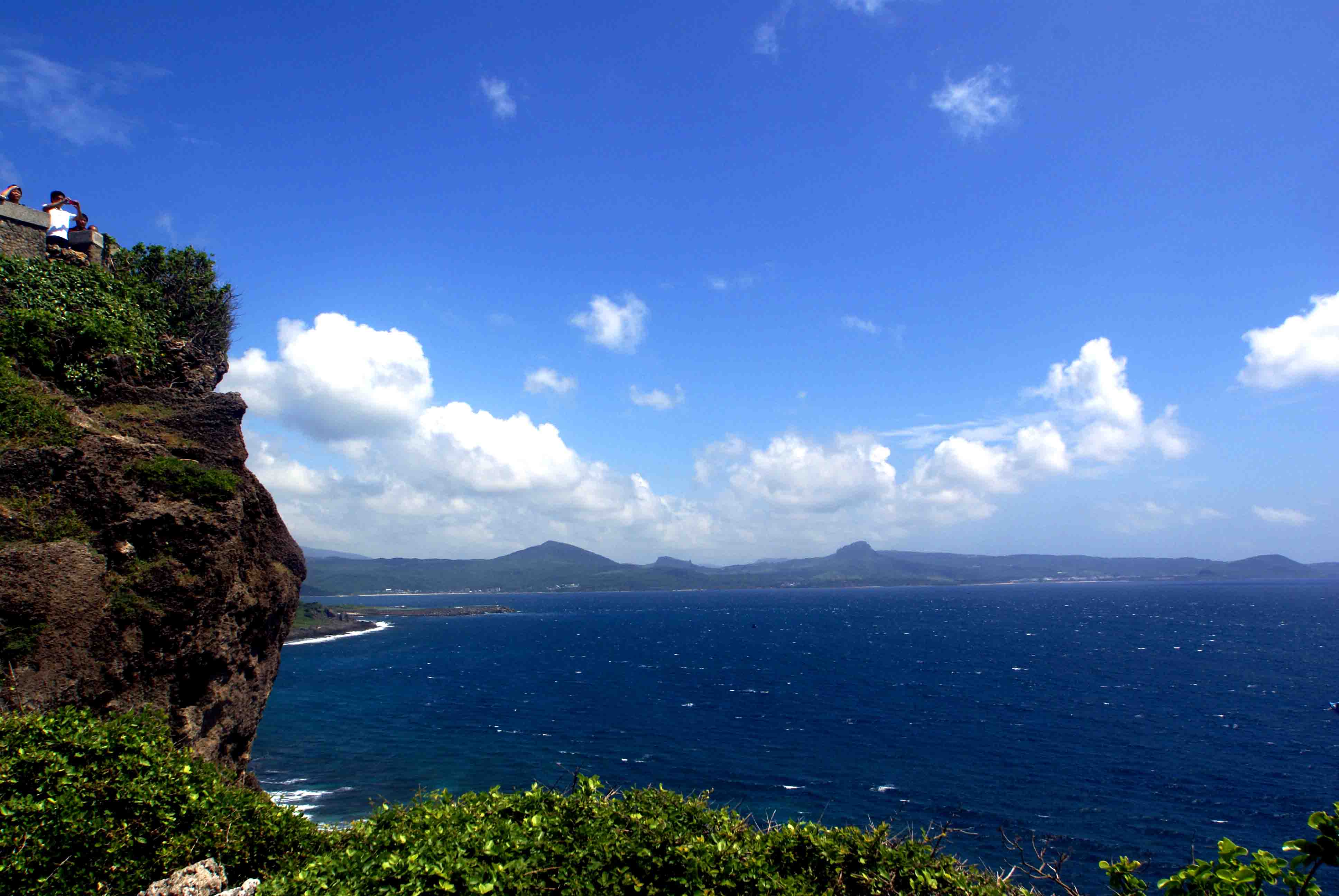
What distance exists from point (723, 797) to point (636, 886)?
29030mm

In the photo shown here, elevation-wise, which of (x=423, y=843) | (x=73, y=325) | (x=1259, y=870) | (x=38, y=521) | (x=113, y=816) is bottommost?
(x=113, y=816)

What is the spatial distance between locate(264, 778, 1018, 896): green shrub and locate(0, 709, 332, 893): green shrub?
1.68 meters

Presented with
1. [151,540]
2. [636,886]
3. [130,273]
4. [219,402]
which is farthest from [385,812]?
[130,273]

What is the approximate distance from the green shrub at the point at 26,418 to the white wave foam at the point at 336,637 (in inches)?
3862

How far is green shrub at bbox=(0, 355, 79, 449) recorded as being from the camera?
13625mm

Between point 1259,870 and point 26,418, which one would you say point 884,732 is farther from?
point 26,418

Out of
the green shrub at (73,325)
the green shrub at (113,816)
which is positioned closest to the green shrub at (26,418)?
the green shrub at (73,325)

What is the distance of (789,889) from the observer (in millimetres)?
6609

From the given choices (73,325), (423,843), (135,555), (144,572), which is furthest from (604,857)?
(73,325)

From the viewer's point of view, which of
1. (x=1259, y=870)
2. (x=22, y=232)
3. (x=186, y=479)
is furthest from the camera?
(x=22, y=232)

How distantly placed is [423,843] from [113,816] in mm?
5107

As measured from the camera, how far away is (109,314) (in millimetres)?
18719

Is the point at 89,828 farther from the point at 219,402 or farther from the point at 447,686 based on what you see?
the point at 447,686

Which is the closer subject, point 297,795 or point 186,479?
point 186,479
